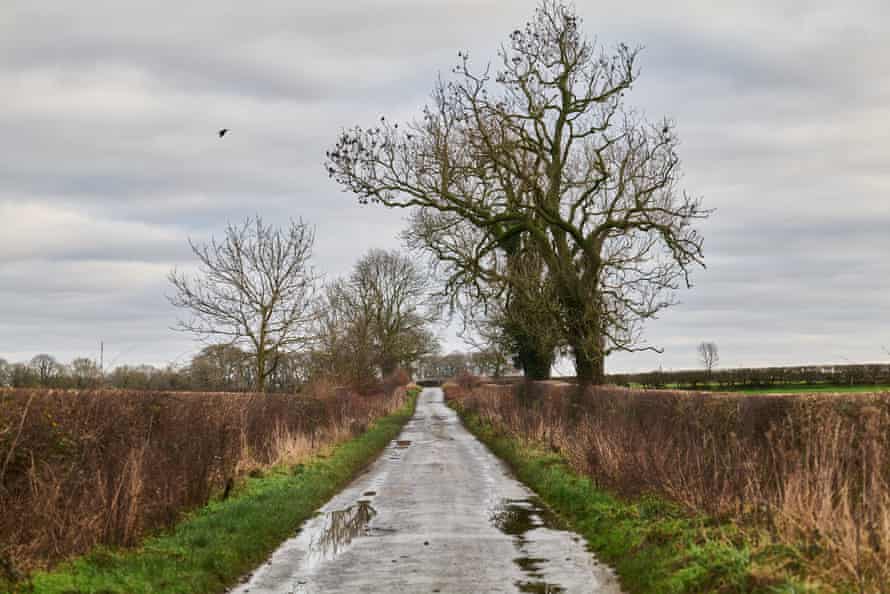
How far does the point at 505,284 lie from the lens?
3341 centimetres

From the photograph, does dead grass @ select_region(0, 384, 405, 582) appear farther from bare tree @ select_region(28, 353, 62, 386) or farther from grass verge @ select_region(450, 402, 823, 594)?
grass verge @ select_region(450, 402, 823, 594)

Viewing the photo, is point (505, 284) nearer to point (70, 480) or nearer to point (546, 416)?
point (546, 416)

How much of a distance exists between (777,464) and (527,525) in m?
4.41

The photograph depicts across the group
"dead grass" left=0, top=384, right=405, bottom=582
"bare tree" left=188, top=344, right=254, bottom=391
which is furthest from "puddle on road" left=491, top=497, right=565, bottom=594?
"bare tree" left=188, top=344, right=254, bottom=391

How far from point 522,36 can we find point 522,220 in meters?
6.29

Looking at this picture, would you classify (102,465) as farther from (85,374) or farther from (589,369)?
(589,369)

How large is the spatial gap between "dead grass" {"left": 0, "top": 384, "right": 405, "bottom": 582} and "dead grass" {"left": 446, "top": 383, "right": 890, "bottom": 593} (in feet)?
24.4

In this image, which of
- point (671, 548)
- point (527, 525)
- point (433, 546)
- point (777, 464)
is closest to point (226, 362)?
point (527, 525)

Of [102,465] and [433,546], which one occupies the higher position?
[102,465]

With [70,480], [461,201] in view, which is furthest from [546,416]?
[70,480]

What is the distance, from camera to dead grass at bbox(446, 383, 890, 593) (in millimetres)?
8172

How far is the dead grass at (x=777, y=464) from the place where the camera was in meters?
8.17

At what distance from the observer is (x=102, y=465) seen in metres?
12.0

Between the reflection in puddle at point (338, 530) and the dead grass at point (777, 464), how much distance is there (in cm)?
456
